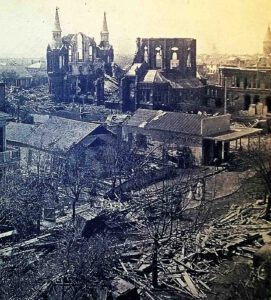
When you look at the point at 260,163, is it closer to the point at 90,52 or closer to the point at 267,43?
the point at 267,43

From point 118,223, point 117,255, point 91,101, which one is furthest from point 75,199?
point 91,101

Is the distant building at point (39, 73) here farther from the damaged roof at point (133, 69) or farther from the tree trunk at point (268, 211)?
the tree trunk at point (268, 211)

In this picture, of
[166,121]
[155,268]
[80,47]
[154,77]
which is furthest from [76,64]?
[155,268]

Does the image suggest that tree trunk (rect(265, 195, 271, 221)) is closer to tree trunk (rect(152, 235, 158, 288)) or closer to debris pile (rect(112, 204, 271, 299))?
debris pile (rect(112, 204, 271, 299))

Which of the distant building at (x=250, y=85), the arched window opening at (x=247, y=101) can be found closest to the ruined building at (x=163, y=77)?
the distant building at (x=250, y=85)

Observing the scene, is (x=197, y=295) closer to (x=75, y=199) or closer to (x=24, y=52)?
(x=75, y=199)

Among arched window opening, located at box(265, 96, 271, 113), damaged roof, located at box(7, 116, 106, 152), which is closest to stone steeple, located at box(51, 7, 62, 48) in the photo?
damaged roof, located at box(7, 116, 106, 152)
